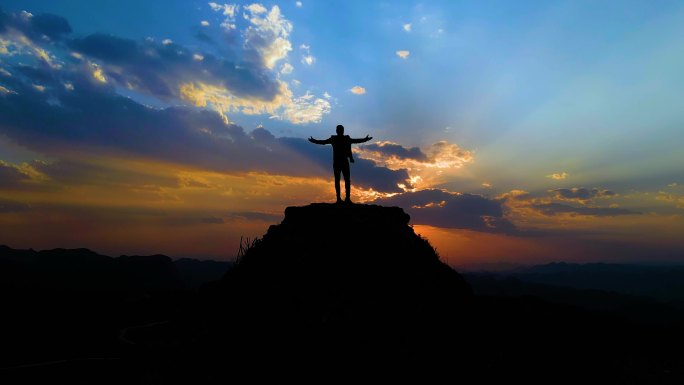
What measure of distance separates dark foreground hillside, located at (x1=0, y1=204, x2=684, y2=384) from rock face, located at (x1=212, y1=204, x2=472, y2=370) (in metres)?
0.05

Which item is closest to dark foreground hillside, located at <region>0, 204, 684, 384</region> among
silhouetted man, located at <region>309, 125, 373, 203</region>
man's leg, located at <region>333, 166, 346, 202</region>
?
man's leg, located at <region>333, 166, 346, 202</region>

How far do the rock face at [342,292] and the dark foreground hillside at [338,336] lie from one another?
0.05m

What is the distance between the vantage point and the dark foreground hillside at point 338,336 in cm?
1154

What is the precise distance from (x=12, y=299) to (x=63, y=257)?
124 metres

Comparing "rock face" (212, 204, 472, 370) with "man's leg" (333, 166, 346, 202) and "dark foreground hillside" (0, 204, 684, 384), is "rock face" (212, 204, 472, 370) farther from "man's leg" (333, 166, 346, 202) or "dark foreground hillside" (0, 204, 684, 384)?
"man's leg" (333, 166, 346, 202)

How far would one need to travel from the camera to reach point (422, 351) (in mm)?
11773

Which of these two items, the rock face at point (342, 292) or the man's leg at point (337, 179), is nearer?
the rock face at point (342, 292)

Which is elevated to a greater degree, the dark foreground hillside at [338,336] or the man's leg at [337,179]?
the man's leg at [337,179]

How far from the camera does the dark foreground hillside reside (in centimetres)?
1154

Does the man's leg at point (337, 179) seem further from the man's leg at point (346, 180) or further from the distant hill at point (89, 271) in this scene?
the distant hill at point (89, 271)

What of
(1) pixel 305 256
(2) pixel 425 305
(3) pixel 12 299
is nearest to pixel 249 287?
(1) pixel 305 256

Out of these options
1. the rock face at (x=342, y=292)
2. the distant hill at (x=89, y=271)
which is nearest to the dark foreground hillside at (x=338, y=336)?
the rock face at (x=342, y=292)

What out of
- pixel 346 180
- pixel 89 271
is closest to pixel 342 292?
pixel 346 180

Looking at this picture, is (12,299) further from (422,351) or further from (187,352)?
(422,351)
